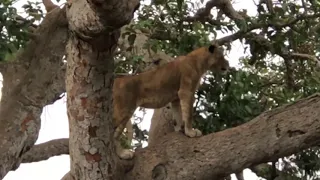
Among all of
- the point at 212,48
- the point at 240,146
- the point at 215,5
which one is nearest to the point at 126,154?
the point at 240,146

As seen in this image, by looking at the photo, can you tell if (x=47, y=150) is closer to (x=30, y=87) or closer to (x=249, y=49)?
(x=30, y=87)

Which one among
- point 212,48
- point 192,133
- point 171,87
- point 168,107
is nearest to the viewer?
point 192,133

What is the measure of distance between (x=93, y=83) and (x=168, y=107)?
1867 mm

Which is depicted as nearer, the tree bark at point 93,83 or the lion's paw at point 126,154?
the tree bark at point 93,83

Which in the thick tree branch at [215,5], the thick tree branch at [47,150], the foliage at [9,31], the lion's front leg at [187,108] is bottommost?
the thick tree branch at [47,150]

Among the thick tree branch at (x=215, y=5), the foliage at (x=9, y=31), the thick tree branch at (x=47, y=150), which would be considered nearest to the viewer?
the foliage at (x=9, y=31)

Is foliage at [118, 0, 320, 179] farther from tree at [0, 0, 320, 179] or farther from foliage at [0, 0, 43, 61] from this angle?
foliage at [0, 0, 43, 61]

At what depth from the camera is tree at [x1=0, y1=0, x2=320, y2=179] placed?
3404 mm

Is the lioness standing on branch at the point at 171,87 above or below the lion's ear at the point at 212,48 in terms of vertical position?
below

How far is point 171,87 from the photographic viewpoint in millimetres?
5098

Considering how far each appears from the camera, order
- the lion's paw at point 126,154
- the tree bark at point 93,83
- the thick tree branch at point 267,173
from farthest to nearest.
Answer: the thick tree branch at point 267,173
the lion's paw at point 126,154
the tree bark at point 93,83

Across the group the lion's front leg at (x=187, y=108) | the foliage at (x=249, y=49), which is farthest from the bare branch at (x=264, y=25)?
the lion's front leg at (x=187, y=108)

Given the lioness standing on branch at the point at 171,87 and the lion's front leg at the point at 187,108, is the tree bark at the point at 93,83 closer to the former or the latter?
the lioness standing on branch at the point at 171,87

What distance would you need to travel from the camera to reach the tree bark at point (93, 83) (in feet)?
9.24
